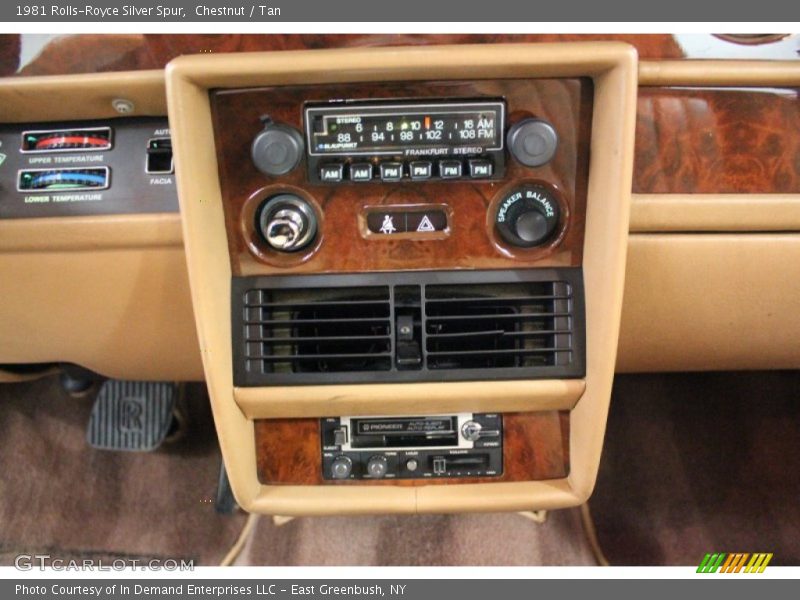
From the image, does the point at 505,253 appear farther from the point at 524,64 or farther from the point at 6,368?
the point at 6,368

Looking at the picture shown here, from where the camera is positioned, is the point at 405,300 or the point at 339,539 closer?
the point at 405,300

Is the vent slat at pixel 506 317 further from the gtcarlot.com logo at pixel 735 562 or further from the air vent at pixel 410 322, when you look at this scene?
the gtcarlot.com logo at pixel 735 562

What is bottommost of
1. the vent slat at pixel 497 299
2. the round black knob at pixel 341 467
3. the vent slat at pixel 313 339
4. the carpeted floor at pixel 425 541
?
the carpeted floor at pixel 425 541

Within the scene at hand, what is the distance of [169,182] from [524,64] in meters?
0.60

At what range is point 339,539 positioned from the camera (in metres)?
1.61

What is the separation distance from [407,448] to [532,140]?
53cm

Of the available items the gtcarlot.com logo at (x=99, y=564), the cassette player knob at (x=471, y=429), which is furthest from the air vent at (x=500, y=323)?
the gtcarlot.com logo at (x=99, y=564)

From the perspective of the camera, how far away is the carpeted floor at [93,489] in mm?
1637

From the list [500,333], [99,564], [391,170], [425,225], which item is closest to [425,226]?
[425,225]

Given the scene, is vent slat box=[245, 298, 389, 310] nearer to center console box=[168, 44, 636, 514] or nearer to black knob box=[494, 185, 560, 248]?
center console box=[168, 44, 636, 514]

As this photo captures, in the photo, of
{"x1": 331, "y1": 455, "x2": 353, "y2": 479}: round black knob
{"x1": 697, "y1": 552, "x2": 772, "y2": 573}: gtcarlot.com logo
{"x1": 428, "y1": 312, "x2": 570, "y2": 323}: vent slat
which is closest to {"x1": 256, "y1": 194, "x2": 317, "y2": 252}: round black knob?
{"x1": 428, "y1": 312, "x2": 570, "y2": 323}: vent slat

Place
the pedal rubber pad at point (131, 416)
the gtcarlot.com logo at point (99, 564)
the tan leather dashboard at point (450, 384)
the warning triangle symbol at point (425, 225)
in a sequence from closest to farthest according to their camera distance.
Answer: the tan leather dashboard at point (450, 384), the warning triangle symbol at point (425, 225), the gtcarlot.com logo at point (99, 564), the pedal rubber pad at point (131, 416)

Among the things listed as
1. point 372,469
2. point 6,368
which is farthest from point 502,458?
point 6,368

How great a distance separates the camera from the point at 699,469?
1673 mm
